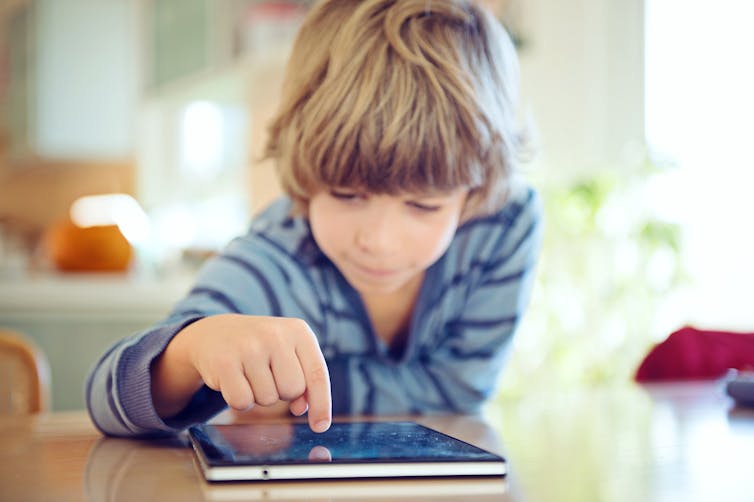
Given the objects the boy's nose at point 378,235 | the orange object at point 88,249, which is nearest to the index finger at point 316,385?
the boy's nose at point 378,235

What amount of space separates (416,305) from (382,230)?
212 mm

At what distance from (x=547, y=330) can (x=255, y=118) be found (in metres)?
1.61

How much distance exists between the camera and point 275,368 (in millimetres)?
644

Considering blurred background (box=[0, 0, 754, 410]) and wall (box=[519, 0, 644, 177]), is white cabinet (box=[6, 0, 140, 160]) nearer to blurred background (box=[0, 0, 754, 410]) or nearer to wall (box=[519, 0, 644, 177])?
blurred background (box=[0, 0, 754, 410])

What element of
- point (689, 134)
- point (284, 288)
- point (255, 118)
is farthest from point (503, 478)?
point (255, 118)

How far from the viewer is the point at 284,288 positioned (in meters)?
1.05

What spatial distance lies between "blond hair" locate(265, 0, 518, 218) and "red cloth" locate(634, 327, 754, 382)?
45 centimetres

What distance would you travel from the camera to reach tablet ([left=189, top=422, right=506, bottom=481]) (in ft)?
1.73

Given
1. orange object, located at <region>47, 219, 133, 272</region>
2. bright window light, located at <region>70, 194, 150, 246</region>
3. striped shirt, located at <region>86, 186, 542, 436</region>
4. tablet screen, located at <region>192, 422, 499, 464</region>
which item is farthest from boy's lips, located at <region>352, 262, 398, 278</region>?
bright window light, located at <region>70, 194, 150, 246</region>

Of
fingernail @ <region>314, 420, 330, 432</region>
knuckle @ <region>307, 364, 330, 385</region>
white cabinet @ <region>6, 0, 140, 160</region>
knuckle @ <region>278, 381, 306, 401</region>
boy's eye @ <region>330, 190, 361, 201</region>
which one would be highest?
white cabinet @ <region>6, 0, 140, 160</region>

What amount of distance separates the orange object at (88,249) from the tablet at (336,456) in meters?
2.57

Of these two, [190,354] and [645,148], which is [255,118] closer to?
[645,148]

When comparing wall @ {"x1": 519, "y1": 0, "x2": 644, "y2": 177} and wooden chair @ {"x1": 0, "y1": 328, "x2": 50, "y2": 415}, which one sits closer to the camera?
wooden chair @ {"x1": 0, "y1": 328, "x2": 50, "y2": 415}

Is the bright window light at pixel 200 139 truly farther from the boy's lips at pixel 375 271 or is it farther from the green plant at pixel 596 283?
the boy's lips at pixel 375 271
